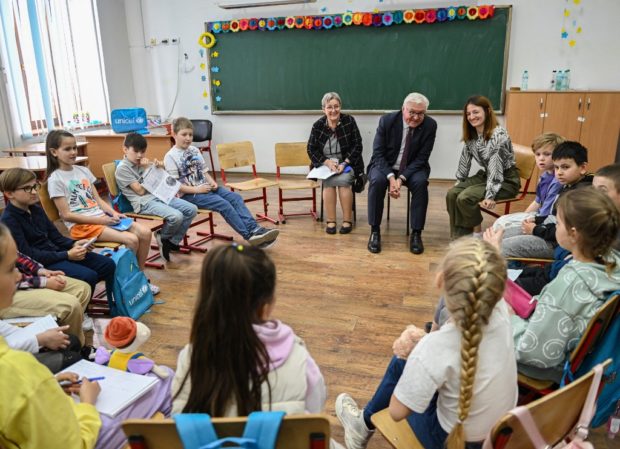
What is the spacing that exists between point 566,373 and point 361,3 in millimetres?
5175

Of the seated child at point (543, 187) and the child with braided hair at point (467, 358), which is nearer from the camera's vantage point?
the child with braided hair at point (467, 358)

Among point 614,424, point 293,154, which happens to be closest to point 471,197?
point 293,154

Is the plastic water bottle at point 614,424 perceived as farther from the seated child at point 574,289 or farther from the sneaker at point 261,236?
the sneaker at point 261,236

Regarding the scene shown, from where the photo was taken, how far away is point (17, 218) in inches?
91.4

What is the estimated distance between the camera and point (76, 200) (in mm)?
2920

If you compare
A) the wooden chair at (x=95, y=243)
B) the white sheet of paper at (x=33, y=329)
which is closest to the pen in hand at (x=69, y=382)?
the white sheet of paper at (x=33, y=329)

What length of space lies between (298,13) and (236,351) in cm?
558

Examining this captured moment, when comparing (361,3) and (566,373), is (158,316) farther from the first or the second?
(361,3)

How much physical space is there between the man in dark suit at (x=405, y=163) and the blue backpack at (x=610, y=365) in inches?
89.2

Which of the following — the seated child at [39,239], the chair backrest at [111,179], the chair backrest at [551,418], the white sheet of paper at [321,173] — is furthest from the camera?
the white sheet of paper at [321,173]

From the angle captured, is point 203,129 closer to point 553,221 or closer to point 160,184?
point 160,184

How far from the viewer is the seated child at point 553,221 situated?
2.45m

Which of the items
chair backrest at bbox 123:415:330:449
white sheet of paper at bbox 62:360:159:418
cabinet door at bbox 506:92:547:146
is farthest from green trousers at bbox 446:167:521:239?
chair backrest at bbox 123:415:330:449

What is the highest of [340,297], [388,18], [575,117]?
[388,18]
